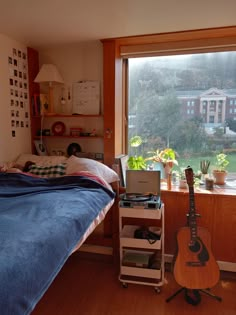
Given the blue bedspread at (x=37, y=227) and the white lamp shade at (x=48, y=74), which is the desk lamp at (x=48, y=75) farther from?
the blue bedspread at (x=37, y=227)

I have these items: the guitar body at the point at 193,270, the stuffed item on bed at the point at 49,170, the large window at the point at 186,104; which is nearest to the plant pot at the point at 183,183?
the large window at the point at 186,104

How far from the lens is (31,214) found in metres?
1.35

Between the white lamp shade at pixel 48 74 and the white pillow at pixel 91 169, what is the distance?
2.69ft

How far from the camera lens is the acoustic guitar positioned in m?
1.95

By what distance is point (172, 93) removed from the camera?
8.57ft

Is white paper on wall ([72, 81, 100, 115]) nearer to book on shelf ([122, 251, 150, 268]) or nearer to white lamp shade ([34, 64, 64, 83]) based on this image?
white lamp shade ([34, 64, 64, 83])

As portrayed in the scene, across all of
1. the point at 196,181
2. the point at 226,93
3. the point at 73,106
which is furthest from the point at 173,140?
the point at 73,106

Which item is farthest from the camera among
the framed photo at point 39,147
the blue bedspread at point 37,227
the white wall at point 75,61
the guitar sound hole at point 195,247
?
the framed photo at point 39,147

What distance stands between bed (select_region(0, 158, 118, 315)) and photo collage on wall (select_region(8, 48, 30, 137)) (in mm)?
692

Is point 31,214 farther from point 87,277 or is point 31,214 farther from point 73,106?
point 73,106

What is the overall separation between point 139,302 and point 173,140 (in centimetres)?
149

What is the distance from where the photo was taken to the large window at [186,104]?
2.49m

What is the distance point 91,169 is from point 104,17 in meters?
1.18

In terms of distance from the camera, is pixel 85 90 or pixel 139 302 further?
pixel 85 90
